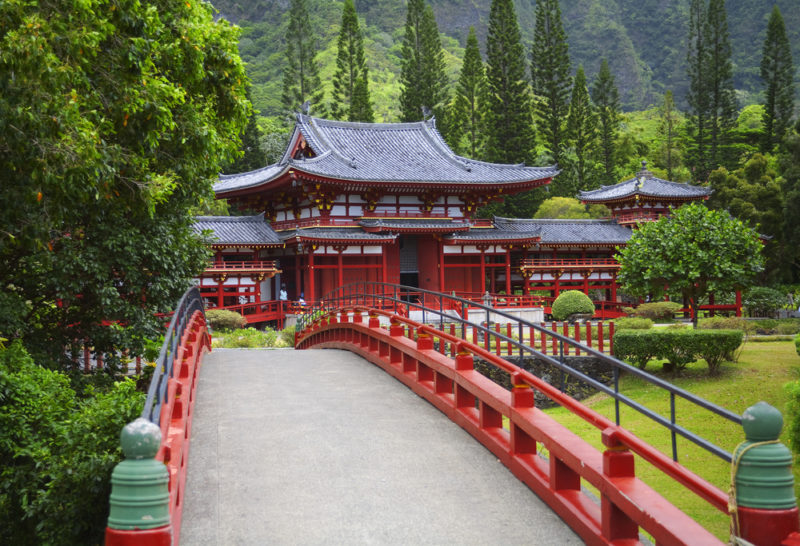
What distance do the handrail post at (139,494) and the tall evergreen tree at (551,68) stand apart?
5647cm

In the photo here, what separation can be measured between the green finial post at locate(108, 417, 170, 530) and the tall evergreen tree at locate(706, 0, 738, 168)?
64.9m

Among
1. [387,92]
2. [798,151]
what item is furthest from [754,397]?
[387,92]

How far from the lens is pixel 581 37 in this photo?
129m

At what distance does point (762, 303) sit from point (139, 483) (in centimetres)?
3986

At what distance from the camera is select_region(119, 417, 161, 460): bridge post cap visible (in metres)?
4.05

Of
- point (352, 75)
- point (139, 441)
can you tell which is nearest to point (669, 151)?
point (352, 75)

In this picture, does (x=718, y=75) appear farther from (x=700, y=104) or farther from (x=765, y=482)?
(x=765, y=482)

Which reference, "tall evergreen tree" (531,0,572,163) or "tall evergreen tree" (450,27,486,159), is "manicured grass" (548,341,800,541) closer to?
"tall evergreen tree" (450,27,486,159)

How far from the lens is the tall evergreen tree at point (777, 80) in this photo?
2356 inches

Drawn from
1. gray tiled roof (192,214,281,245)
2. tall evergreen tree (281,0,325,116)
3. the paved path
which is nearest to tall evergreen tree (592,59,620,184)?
tall evergreen tree (281,0,325,116)

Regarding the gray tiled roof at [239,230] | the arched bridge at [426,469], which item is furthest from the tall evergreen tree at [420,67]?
the arched bridge at [426,469]

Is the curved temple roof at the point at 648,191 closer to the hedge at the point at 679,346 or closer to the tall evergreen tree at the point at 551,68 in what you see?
the tall evergreen tree at the point at 551,68

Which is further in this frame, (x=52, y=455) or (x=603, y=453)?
(x=52, y=455)

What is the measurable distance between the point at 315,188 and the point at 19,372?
2479cm
